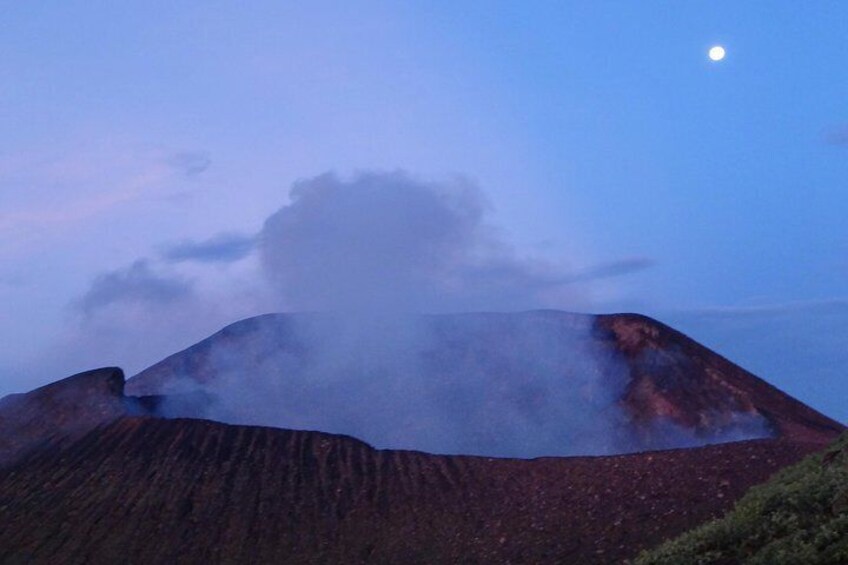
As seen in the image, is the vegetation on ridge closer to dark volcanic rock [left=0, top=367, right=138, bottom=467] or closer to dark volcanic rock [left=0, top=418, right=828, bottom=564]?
dark volcanic rock [left=0, top=418, right=828, bottom=564]

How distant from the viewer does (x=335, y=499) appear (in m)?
19.2

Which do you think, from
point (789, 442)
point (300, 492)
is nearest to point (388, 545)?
point (300, 492)

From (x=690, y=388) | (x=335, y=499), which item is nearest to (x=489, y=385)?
(x=690, y=388)

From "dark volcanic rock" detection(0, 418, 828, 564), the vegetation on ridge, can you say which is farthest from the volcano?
the vegetation on ridge

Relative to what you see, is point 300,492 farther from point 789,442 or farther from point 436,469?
point 789,442

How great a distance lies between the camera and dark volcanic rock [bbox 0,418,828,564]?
15914 millimetres

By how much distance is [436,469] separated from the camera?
65.4ft

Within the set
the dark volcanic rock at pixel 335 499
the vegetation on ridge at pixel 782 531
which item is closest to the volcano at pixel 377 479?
the dark volcanic rock at pixel 335 499

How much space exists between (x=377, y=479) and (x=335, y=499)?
96cm

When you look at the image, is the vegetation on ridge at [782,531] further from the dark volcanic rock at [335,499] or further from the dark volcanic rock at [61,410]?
the dark volcanic rock at [61,410]

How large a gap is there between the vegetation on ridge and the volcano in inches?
227

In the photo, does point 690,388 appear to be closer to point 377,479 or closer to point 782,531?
point 377,479

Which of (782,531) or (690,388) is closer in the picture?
(782,531)

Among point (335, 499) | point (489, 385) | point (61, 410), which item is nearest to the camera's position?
point (335, 499)
